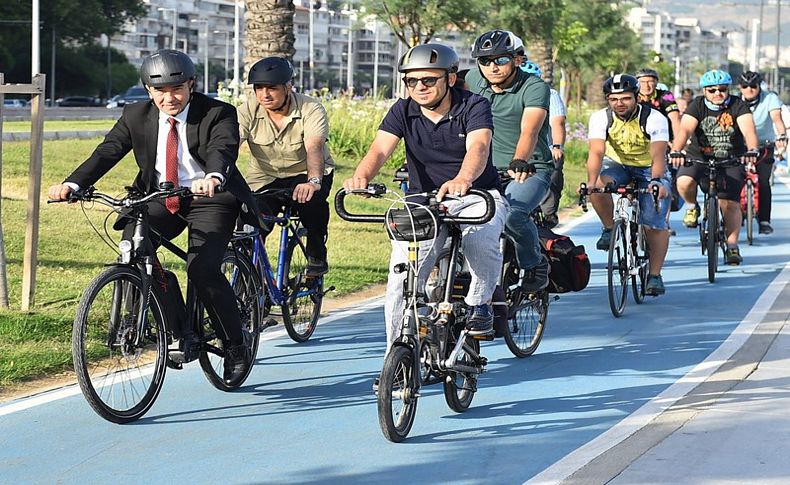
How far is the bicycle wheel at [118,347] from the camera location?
6.30 m

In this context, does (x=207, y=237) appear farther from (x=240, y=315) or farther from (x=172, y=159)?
(x=240, y=315)

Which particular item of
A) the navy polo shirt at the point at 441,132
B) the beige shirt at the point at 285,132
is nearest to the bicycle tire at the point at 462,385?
the navy polo shirt at the point at 441,132

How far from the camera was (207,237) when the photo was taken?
6.89m

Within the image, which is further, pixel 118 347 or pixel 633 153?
pixel 633 153

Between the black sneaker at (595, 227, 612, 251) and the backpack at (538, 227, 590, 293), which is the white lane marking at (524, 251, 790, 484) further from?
the black sneaker at (595, 227, 612, 251)

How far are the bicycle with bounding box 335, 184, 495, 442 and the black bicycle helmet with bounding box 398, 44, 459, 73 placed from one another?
0.62 meters

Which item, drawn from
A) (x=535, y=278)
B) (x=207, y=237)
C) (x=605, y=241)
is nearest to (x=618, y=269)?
(x=605, y=241)

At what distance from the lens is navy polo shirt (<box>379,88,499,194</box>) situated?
675 cm

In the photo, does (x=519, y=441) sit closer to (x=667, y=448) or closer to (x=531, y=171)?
(x=667, y=448)

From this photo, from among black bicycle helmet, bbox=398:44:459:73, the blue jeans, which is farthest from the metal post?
black bicycle helmet, bbox=398:44:459:73

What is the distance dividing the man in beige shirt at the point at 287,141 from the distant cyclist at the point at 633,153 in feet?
9.13

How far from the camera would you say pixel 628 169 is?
11.4m

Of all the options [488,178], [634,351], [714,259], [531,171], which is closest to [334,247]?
[714,259]

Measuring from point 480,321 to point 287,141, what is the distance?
2.47 metres
